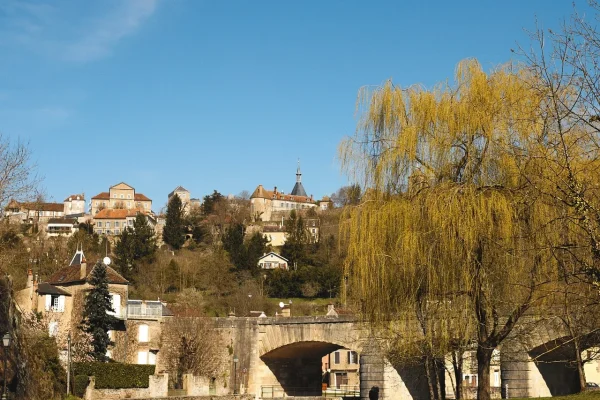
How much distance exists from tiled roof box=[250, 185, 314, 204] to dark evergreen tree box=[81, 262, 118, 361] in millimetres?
97597

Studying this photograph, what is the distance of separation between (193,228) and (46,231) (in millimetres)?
20915

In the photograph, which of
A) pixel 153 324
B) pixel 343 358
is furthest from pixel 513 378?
pixel 343 358

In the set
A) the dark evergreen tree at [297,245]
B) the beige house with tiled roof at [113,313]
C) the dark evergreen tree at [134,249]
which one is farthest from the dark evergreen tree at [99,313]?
the dark evergreen tree at [297,245]

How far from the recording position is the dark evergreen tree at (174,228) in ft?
320

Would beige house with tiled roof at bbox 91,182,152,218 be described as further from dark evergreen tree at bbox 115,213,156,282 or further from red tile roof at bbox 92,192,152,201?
dark evergreen tree at bbox 115,213,156,282

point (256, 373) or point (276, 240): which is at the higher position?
point (276, 240)

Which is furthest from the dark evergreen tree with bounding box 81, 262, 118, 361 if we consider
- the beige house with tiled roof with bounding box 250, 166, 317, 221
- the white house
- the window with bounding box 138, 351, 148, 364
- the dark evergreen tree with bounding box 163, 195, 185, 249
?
the beige house with tiled roof with bounding box 250, 166, 317, 221

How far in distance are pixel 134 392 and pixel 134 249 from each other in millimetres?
48666

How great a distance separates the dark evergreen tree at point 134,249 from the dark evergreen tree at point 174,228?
35.7 feet

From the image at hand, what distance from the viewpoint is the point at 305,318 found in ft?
124

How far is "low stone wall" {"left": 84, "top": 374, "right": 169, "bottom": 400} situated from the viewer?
30.5 m

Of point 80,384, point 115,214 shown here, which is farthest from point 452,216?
point 115,214

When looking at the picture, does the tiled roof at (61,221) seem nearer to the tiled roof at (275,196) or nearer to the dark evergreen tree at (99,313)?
the tiled roof at (275,196)

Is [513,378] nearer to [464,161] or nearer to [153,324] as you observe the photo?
[464,161]
